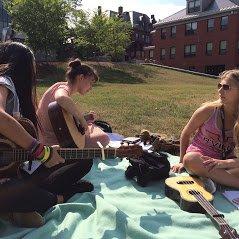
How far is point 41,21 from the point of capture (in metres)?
29.7

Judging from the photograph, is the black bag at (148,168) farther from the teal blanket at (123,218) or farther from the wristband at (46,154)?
the wristband at (46,154)

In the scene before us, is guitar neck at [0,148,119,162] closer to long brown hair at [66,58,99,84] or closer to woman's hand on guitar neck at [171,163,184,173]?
woman's hand on guitar neck at [171,163,184,173]

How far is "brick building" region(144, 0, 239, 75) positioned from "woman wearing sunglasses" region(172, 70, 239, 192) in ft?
133

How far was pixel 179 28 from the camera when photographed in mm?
49188

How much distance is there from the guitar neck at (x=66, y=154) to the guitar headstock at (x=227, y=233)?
3.40 feet

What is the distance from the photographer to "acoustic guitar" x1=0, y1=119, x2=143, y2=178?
323 centimetres

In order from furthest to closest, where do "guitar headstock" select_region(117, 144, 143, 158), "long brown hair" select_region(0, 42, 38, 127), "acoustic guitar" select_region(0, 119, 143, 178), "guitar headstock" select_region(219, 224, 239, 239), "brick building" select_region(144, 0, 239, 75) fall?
"brick building" select_region(144, 0, 239, 75)
"guitar headstock" select_region(117, 144, 143, 158)
"long brown hair" select_region(0, 42, 38, 127)
"acoustic guitar" select_region(0, 119, 143, 178)
"guitar headstock" select_region(219, 224, 239, 239)

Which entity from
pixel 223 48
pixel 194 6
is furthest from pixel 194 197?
pixel 194 6

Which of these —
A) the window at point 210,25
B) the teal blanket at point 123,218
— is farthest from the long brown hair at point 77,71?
the window at point 210,25

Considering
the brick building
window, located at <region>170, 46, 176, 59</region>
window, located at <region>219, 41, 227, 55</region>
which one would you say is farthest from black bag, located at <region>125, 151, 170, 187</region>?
window, located at <region>170, 46, 176, 59</region>

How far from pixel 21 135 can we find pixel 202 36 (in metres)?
46.0

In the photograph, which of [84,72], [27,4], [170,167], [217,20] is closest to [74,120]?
[84,72]

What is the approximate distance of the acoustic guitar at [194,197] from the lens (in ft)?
10.6

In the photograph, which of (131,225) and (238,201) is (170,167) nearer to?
(238,201)
